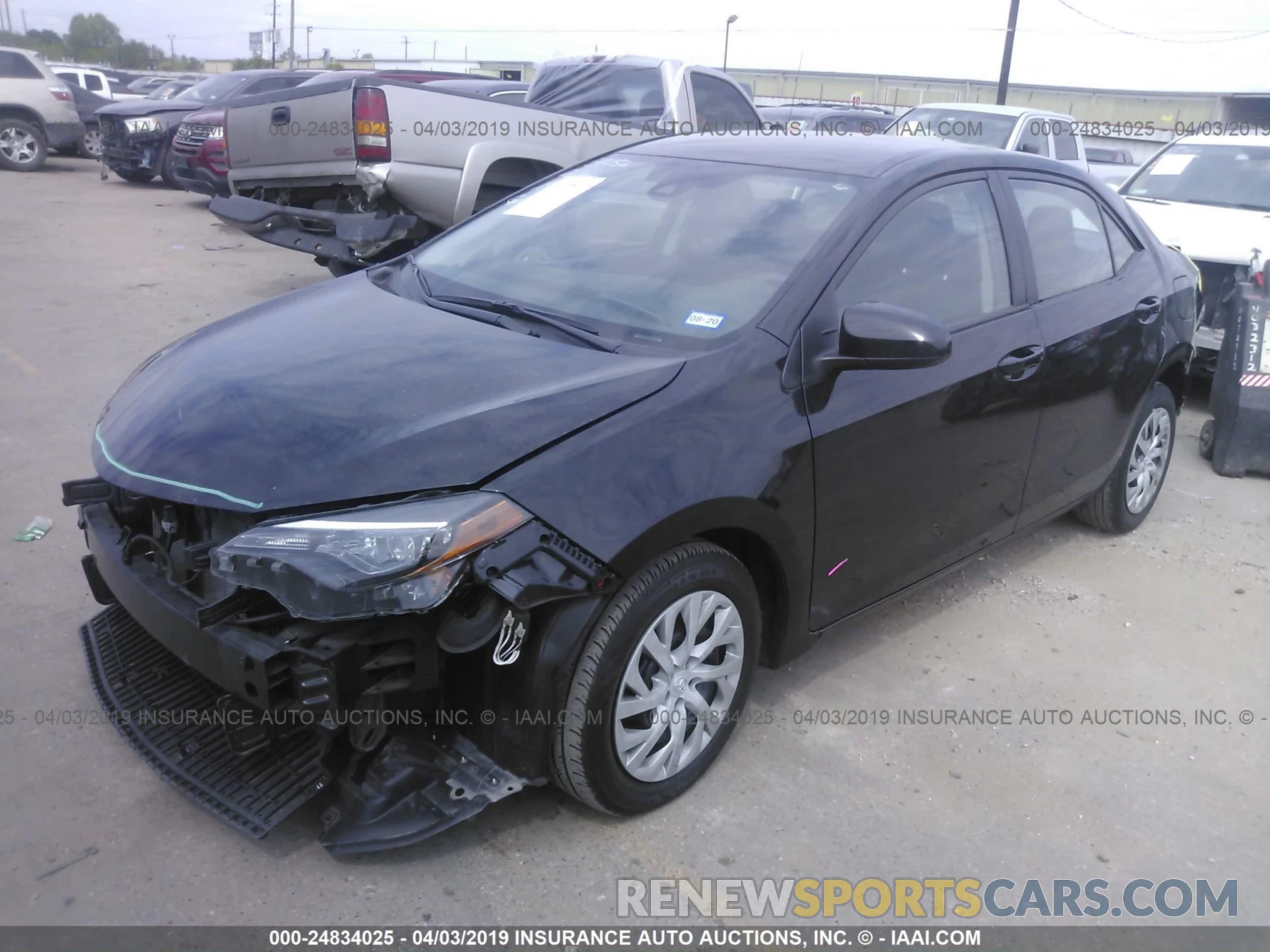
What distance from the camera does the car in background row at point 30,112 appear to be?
A: 16.8 m

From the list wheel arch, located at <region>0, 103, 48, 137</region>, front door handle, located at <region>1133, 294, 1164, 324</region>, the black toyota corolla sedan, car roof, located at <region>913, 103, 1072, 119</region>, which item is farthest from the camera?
wheel arch, located at <region>0, 103, 48, 137</region>

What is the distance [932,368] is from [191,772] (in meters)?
2.43

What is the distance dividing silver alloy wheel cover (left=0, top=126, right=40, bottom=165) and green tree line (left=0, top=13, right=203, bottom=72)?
65.0m

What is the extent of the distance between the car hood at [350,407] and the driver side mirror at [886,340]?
20.2 inches

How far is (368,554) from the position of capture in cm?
225

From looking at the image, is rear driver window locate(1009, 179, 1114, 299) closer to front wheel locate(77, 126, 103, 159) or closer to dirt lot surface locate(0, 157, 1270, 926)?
dirt lot surface locate(0, 157, 1270, 926)

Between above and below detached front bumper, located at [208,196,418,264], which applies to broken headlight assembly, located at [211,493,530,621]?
below

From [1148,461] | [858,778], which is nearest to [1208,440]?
[1148,461]

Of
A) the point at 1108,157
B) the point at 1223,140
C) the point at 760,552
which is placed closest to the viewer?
the point at 760,552

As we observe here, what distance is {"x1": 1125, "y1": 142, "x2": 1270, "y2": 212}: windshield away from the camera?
782 centimetres

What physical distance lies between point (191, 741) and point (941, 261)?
8.83 ft

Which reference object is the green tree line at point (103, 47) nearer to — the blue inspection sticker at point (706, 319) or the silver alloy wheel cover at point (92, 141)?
the silver alloy wheel cover at point (92, 141)

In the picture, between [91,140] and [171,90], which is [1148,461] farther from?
[171,90]

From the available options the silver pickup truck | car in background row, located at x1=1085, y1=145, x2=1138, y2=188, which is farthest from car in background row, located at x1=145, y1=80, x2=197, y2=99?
car in background row, located at x1=1085, y1=145, x2=1138, y2=188
